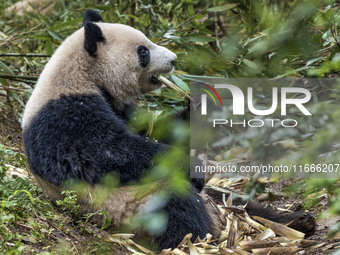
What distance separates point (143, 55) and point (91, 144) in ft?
→ 3.16

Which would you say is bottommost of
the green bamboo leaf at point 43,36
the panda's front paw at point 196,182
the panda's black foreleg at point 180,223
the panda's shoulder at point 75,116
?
the panda's black foreleg at point 180,223

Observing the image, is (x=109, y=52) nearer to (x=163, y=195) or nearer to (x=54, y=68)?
(x=54, y=68)

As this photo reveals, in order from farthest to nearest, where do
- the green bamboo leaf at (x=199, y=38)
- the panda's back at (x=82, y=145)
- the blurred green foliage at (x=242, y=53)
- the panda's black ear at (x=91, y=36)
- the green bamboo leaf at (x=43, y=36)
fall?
the green bamboo leaf at (x=199, y=38), the green bamboo leaf at (x=43, y=36), the panda's black ear at (x=91, y=36), the panda's back at (x=82, y=145), the blurred green foliage at (x=242, y=53)

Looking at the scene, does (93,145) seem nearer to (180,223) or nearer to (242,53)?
(180,223)

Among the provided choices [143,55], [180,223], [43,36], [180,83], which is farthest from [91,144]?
[43,36]

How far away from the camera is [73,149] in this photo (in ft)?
9.28

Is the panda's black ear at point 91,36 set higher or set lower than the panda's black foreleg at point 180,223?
higher

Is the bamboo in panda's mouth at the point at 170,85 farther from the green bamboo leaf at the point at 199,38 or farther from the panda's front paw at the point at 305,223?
the panda's front paw at the point at 305,223

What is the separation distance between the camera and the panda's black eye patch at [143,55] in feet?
11.2

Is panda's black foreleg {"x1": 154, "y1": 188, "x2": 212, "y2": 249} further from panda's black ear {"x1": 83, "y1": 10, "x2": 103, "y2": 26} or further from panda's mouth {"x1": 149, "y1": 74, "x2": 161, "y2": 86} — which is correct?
panda's black ear {"x1": 83, "y1": 10, "x2": 103, "y2": 26}

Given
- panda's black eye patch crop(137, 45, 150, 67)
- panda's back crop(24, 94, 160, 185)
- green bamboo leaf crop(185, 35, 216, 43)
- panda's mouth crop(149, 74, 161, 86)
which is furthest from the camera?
green bamboo leaf crop(185, 35, 216, 43)

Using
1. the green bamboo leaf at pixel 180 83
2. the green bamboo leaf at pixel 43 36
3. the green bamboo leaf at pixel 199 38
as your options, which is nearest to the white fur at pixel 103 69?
the green bamboo leaf at pixel 180 83

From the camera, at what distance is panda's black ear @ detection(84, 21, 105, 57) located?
3.17 metres

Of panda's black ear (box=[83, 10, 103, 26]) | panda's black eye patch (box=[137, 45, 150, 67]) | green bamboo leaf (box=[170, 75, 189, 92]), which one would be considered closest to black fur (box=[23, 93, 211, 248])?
panda's black eye patch (box=[137, 45, 150, 67])
